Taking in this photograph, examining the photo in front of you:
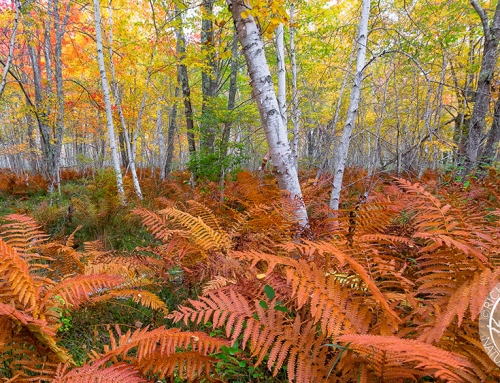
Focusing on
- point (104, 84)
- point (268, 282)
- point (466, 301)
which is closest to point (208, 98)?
point (104, 84)

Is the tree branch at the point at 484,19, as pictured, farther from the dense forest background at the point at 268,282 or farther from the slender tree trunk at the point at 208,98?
the slender tree trunk at the point at 208,98

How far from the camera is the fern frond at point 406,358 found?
2.51ft

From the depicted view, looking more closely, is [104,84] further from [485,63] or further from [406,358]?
[485,63]

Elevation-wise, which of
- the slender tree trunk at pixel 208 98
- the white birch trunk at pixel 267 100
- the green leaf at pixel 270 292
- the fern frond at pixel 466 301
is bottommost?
the green leaf at pixel 270 292

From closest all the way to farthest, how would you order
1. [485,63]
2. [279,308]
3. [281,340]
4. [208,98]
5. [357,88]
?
[281,340]
[279,308]
[357,88]
[485,63]
[208,98]

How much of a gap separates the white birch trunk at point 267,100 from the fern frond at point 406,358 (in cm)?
143

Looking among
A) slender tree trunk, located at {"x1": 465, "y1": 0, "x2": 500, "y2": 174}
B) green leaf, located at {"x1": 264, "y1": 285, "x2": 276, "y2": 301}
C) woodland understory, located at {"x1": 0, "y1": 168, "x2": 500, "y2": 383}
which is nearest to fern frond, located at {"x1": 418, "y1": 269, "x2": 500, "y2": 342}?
woodland understory, located at {"x1": 0, "y1": 168, "x2": 500, "y2": 383}

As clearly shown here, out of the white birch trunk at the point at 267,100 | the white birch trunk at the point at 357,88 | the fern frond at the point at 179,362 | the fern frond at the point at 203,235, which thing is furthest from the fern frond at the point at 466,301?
the white birch trunk at the point at 357,88

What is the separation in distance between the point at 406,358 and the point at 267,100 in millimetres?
2207

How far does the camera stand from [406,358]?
1.00 meters

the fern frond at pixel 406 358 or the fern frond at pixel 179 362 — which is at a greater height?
the fern frond at pixel 406 358

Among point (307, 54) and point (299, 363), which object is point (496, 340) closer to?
point (299, 363)

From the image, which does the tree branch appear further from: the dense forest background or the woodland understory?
the woodland understory

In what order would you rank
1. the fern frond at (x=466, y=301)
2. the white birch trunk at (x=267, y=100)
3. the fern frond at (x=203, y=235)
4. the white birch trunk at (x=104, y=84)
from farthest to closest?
1. the white birch trunk at (x=104, y=84)
2. the white birch trunk at (x=267, y=100)
3. the fern frond at (x=203, y=235)
4. the fern frond at (x=466, y=301)
